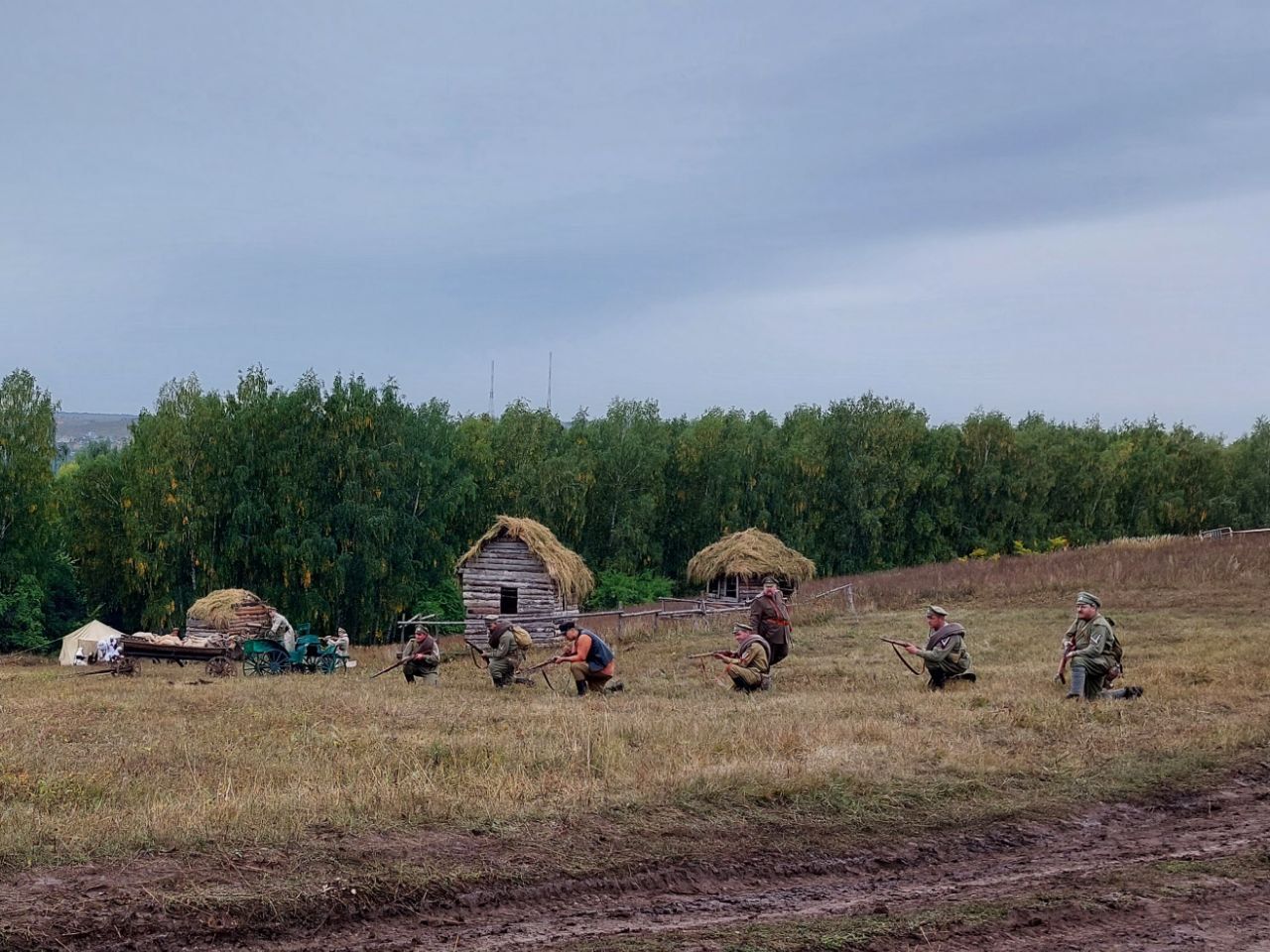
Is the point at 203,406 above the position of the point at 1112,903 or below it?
above

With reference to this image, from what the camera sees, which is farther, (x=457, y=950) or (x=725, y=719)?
(x=725, y=719)

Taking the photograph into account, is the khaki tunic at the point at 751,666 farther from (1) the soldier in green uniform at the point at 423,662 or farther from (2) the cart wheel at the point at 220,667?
(2) the cart wheel at the point at 220,667

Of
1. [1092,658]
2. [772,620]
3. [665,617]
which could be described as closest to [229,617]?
[665,617]

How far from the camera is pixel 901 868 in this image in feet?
27.2

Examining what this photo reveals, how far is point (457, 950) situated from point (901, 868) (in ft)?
11.0

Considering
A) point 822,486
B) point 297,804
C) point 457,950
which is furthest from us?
point 822,486

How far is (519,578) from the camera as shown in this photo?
35.8 meters

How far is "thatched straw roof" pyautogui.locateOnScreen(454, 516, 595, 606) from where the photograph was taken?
34500 mm

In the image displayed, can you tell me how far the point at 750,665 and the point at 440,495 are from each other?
36.5 m

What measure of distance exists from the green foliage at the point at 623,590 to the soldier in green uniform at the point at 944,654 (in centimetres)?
3643

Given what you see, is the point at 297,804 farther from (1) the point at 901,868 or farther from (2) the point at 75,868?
(1) the point at 901,868

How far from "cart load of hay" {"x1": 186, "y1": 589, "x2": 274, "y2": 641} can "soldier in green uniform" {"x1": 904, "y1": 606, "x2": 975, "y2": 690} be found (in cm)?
2120

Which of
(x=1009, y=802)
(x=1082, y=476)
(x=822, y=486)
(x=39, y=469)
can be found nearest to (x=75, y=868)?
(x=1009, y=802)

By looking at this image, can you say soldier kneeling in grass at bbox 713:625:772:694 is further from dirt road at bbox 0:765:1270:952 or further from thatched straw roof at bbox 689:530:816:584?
thatched straw roof at bbox 689:530:816:584
